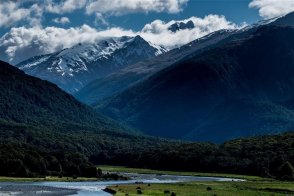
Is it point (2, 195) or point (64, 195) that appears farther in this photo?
point (64, 195)

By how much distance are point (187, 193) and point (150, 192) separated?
993 centimetres

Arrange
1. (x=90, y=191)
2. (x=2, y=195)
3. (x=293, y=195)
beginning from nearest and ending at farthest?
(x=2, y=195) → (x=293, y=195) → (x=90, y=191)

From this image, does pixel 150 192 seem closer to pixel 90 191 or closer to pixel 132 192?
pixel 132 192

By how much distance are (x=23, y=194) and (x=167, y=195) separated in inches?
1371

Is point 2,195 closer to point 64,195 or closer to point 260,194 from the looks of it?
point 64,195

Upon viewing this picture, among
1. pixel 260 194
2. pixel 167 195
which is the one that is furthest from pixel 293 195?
pixel 167 195

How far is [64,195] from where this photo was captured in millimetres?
154875

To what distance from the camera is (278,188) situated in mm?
178875

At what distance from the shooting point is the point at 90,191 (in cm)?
17475

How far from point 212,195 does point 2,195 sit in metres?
49.4

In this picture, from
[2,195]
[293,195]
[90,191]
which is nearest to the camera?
[2,195]

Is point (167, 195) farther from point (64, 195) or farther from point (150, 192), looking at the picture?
point (64, 195)

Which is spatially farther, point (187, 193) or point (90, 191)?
point (90, 191)

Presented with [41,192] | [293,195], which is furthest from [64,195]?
[293,195]
